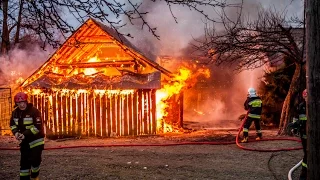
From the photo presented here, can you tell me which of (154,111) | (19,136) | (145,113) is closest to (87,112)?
(145,113)

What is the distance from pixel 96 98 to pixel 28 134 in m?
8.38

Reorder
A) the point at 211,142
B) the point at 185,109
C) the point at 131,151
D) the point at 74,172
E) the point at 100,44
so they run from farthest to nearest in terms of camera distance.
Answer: the point at 185,109 → the point at 100,44 → the point at 211,142 → the point at 131,151 → the point at 74,172

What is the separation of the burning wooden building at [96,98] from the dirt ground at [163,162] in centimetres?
364

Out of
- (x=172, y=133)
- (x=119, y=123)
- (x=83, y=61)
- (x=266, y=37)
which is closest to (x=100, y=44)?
(x=83, y=61)

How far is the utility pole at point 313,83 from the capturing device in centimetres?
334

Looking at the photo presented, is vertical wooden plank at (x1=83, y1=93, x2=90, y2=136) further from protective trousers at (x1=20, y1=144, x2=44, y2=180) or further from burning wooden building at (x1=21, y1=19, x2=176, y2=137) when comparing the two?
protective trousers at (x1=20, y1=144, x2=44, y2=180)

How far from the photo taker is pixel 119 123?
46.9ft

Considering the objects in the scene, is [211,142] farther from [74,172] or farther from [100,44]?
[100,44]

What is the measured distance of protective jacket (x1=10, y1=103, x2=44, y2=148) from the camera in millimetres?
6008

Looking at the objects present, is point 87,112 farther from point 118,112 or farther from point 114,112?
point 118,112

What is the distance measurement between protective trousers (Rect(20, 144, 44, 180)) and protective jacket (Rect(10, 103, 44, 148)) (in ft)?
0.33

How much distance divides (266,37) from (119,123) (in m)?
7.56

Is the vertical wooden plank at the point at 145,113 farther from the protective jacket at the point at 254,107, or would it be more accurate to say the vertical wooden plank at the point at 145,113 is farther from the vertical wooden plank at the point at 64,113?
the protective jacket at the point at 254,107

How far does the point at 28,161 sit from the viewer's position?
5984 mm
